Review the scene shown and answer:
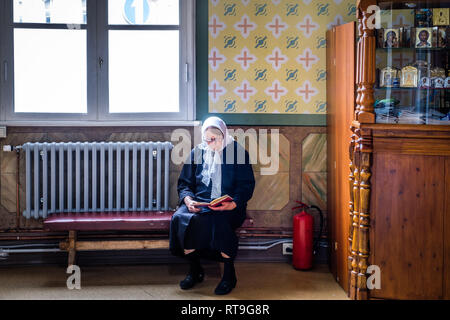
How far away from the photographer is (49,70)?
388 centimetres

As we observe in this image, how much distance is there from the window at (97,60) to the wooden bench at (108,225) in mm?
825

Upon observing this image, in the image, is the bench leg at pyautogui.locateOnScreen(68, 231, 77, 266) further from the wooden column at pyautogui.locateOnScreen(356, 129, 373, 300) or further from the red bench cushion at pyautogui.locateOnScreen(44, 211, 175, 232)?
the wooden column at pyautogui.locateOnScreen(356, 129, 373, 300)

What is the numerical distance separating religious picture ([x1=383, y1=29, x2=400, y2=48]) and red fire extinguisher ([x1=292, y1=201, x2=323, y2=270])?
1364mm

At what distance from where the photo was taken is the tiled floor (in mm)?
3205

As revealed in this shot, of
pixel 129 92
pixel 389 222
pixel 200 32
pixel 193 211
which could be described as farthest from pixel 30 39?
pixel 389 222

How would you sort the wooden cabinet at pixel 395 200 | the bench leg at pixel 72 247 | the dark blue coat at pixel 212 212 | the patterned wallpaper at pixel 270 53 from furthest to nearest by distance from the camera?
the patterned wallpaper at pixel 270 53 < the bench leg at pixel 72 247 < the dark blue coat at pixel 212 212 < the wooden cabinet at pixel 395 200

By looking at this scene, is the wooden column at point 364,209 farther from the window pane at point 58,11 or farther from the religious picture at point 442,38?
the window pane at point 58,11

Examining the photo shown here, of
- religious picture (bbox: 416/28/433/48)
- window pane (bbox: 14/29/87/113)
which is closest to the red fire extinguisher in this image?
religious picture (bbox: 416/28/433/48)

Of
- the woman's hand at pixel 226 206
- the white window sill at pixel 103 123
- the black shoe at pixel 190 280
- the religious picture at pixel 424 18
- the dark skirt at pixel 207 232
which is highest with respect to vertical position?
the religious picture at pixel 424 18

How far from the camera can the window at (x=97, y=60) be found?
384 cm

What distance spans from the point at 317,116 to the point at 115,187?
1.74 meters

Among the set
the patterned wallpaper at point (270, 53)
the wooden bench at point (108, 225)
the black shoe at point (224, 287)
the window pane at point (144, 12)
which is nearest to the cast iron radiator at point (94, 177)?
the wooden bench at point (108, 225)

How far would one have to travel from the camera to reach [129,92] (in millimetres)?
3945
